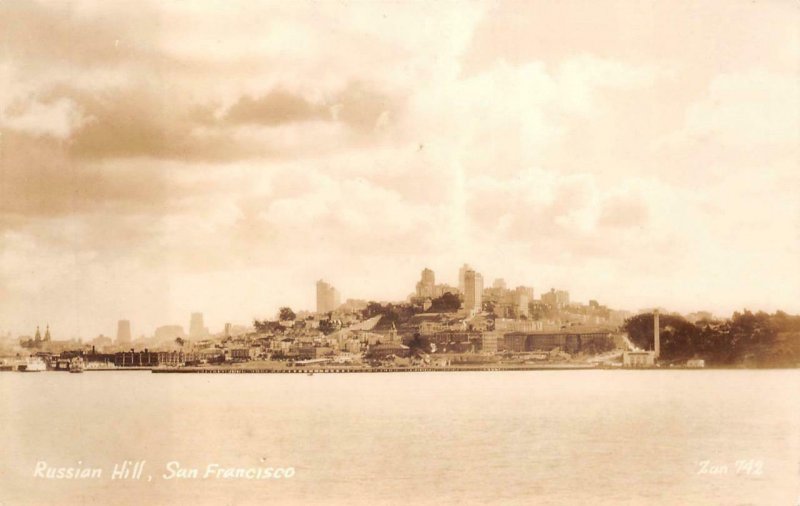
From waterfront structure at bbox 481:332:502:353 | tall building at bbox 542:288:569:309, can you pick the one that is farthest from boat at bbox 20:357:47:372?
waterfront structure at bbox 481:332:502:353

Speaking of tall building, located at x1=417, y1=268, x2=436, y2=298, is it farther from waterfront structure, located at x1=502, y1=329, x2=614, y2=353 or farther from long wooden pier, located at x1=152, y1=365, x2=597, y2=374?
long wooden pier, located at x1=152, y1=365, x2=597, y2=374

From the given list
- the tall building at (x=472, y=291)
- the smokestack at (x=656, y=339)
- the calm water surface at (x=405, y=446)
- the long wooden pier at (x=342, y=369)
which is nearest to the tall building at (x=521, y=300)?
the tall building at (x=472, y=291)

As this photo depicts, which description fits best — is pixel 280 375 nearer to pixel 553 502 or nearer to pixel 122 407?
pixel 122 407

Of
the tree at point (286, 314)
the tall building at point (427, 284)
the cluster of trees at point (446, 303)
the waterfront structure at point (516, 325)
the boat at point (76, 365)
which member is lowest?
the boat at point (76, 365)

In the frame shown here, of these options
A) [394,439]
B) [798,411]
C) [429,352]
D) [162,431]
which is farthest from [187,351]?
[798,411]

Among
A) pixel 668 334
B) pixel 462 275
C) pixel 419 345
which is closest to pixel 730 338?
pixel 668 334

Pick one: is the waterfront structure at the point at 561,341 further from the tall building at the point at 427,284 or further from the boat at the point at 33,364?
the boat at the point at 33,364

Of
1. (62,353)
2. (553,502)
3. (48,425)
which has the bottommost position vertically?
(553,502)
